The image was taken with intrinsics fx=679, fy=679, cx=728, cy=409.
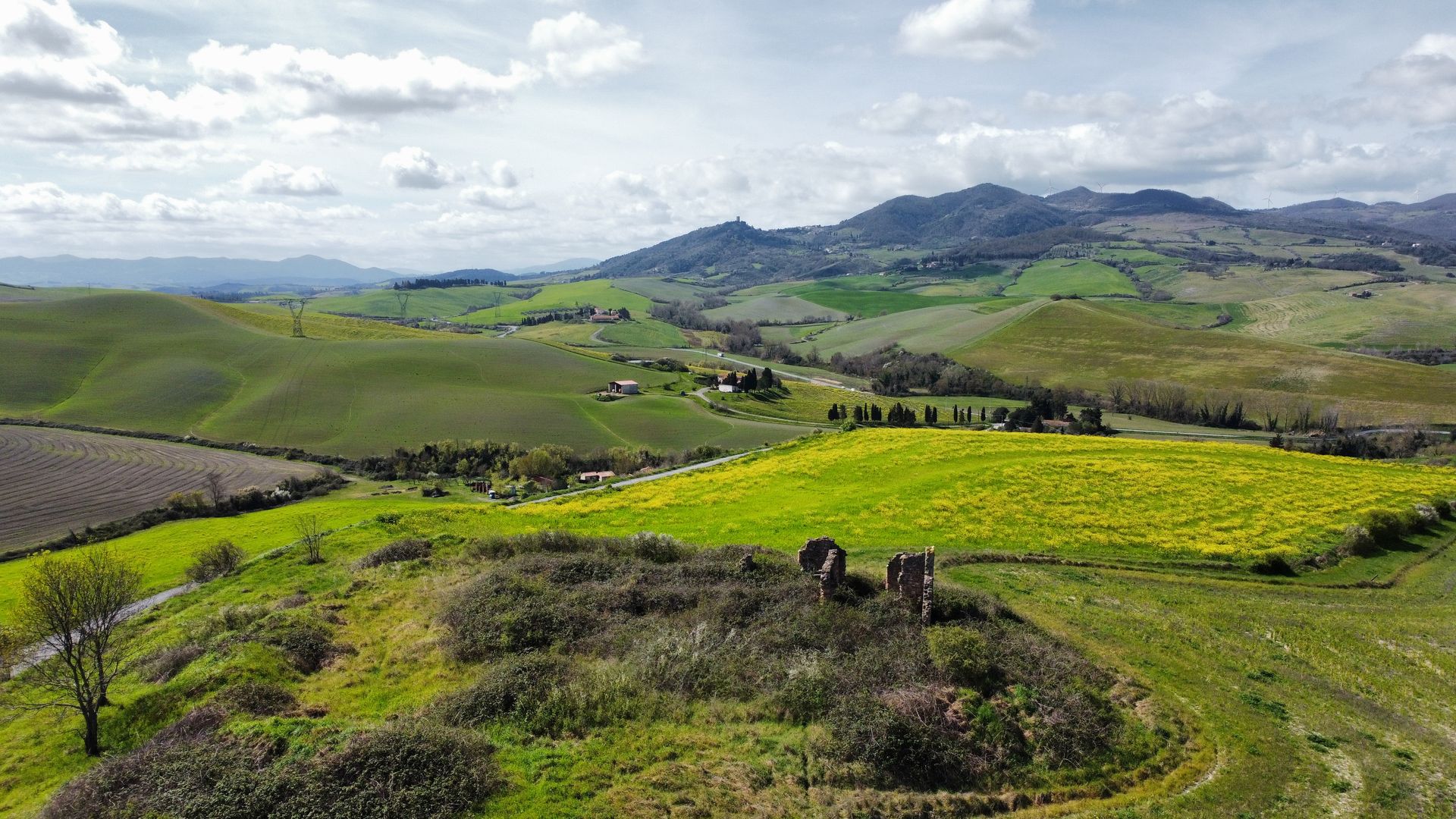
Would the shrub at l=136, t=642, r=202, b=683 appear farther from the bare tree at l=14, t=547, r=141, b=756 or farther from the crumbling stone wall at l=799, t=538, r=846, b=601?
the crumbling stone wall at l=799, t=538, r=846, b=601

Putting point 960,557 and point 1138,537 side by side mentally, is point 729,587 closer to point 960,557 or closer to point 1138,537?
point 960,557

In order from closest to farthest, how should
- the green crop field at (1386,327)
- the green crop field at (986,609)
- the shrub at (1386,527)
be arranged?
the green crop field at (986,609) → the shrub at (1386,527) → the green crop field at (1386,327)

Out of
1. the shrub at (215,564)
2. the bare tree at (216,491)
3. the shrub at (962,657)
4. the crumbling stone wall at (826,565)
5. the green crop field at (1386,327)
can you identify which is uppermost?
the green crop field at (1386,327)

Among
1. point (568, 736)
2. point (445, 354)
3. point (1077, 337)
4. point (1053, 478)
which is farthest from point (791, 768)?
point (1077, 337)

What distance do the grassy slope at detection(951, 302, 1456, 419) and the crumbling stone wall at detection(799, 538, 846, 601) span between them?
125499 millimetres

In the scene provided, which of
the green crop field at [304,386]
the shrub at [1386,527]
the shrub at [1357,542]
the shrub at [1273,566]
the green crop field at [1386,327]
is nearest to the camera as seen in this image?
the shrub at [1273,566]

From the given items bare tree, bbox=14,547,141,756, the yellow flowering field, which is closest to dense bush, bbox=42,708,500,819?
bare tree, bbox=14,547,141,756

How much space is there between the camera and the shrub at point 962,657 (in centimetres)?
2086

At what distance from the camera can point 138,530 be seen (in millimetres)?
62719

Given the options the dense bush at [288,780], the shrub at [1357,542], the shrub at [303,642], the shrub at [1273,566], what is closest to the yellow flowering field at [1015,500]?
the shrub at [1357,542]

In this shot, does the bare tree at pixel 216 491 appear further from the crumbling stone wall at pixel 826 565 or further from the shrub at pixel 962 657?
the shrub at pixel 962 657

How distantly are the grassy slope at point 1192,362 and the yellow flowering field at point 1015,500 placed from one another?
6539 cm

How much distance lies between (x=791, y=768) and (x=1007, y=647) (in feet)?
31.3

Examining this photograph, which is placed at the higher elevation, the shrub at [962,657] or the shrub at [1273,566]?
the shrub at [962,657]
